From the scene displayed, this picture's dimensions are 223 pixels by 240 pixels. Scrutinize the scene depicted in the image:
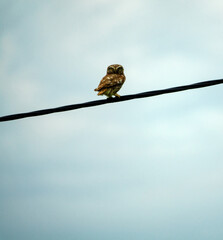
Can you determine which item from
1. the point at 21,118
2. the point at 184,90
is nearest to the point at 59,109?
the point at 21,118

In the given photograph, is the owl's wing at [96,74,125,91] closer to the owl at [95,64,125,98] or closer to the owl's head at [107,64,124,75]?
the owl at [95,64,125,98]

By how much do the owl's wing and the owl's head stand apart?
205 mm

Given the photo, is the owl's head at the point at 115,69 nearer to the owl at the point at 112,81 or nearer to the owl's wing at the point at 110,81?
the owl at the point at 112,81

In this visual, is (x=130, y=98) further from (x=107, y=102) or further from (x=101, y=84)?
(x=101, y=84)

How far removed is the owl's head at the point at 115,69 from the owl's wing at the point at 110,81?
21 cm

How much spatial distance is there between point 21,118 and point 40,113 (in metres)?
0.32

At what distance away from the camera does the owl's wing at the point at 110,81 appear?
695 centimetres

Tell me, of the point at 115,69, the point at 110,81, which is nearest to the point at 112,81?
the point at 110,81

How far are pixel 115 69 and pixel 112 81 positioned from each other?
76cm

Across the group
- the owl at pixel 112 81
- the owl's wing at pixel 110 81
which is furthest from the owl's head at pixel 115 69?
the owl's wing at pixel 110 81

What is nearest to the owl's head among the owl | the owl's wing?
the owl

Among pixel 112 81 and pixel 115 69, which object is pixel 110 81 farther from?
pixel 115 69

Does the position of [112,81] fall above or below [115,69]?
below

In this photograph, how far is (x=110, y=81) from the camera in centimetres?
712
